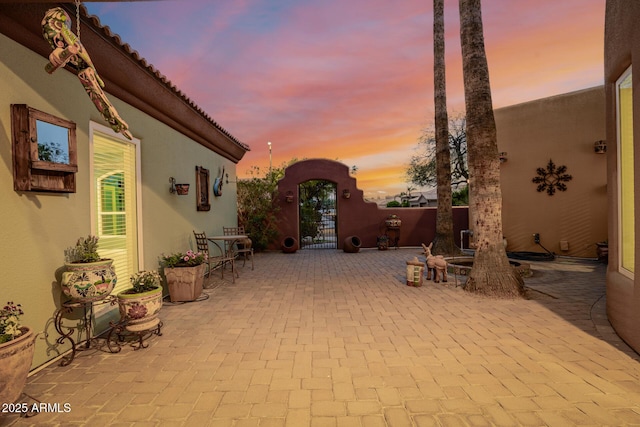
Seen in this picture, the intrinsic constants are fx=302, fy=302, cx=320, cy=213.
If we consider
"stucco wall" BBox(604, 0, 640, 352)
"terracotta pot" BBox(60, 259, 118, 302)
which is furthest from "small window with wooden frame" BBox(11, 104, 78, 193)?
"stucco wall" BBox(604, 0, 640, 352)

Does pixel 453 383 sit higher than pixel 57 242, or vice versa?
pixel 57 242

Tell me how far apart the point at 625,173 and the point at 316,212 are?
11.6 m

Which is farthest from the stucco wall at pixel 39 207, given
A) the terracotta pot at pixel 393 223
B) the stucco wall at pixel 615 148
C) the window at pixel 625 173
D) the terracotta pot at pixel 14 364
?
the terracotta pot at pixel 393 223

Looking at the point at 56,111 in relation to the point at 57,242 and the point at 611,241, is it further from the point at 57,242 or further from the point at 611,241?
the point at 611,241

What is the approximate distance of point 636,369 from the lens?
2.87 meters

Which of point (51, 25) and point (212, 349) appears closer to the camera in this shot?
point (51, 25)

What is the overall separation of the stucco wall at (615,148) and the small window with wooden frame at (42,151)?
6.02 metres

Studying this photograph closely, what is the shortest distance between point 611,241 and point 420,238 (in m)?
8.81

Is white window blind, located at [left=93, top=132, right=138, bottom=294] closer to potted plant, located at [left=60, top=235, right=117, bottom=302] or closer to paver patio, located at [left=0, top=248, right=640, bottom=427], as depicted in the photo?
paver patio, located at [left=0, top=248, right=640, bottom=427]

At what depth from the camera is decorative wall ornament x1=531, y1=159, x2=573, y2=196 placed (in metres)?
9.57

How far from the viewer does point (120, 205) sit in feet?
16.5

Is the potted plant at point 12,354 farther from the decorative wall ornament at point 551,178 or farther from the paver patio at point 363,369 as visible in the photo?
the decorative wall ornament at point 551,178

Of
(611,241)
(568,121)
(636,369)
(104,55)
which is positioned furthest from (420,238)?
(104,55)

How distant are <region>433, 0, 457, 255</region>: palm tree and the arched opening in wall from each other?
4703 millimetres
